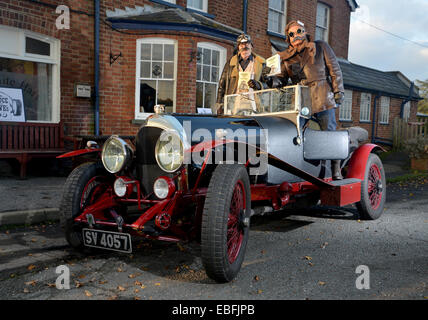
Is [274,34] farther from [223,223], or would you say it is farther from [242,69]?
[223,223]

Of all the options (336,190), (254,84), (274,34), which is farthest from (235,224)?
(274,34)

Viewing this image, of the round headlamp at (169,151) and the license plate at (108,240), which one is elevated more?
the round headlamp at (169,151)

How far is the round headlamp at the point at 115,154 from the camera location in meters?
3.67

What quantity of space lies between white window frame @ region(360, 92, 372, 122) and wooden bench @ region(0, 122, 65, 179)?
1350 centimetres

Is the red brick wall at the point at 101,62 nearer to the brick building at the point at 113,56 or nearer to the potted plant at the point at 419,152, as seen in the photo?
the brick building at the point at 113,56

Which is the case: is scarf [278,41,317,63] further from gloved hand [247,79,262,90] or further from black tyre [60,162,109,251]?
black tyre [60,162,109,251]

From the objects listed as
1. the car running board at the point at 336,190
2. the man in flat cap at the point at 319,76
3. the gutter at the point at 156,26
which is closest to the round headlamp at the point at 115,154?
the car running board at the point at 336,190

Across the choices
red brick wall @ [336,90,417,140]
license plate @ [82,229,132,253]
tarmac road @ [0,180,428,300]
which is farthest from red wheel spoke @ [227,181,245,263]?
red brick wall @ [336,90,417,140]

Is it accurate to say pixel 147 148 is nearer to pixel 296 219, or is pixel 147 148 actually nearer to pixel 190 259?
pixel 190 259

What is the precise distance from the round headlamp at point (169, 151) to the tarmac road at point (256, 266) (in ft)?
2.91

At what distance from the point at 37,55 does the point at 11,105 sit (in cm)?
118

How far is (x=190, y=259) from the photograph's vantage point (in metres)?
3.78

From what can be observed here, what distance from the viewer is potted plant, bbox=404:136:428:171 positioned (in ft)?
37.2

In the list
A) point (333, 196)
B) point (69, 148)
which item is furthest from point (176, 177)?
point (69, 148)
